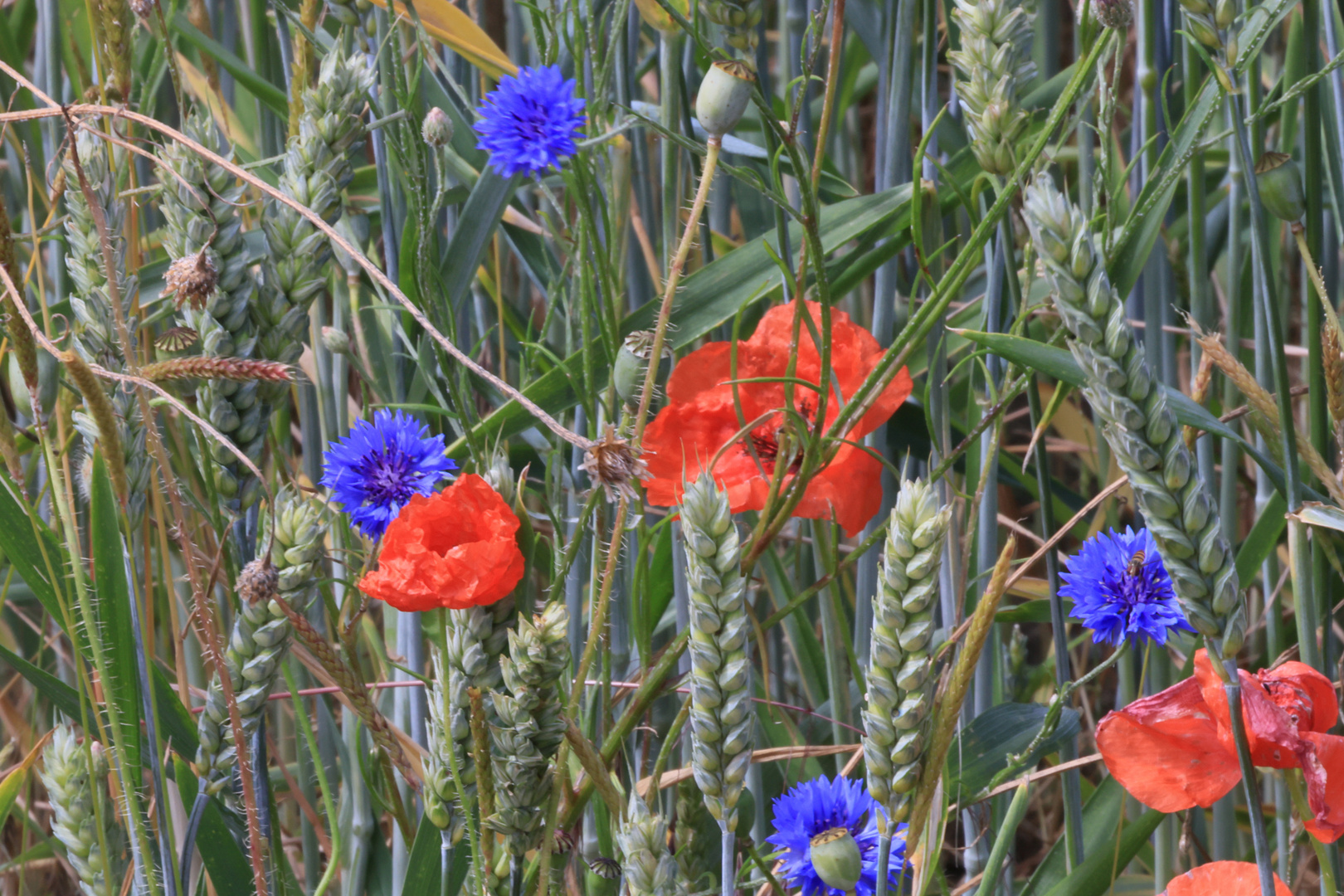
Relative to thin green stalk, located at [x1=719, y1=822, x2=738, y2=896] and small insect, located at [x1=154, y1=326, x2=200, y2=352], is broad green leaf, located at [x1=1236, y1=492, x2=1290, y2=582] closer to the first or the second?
thin green stalk, located at [x1=719, y1=822, x2=738, y2=896]

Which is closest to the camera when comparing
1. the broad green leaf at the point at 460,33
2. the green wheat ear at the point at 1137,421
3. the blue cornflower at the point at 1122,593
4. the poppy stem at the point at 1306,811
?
the green wheat ear at the point at 1137,421

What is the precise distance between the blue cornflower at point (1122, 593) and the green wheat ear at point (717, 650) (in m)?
0.20

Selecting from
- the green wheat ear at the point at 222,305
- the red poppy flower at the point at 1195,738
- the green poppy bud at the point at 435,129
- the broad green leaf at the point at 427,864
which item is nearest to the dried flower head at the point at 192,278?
the green wheat ear at the point at 222,305

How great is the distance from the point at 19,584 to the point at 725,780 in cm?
62

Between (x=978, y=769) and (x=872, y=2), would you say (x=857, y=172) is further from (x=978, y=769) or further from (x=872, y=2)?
(x=978, y=769)

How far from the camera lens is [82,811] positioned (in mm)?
420

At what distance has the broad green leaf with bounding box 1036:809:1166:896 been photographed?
45 centimetres

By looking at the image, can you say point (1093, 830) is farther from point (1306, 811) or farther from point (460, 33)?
point (460, 33)

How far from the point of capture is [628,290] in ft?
2.31

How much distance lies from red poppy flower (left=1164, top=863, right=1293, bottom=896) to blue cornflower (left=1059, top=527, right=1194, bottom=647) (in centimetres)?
9

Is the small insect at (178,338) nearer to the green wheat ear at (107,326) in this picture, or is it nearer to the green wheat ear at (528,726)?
the green wheat ear at (107,326)

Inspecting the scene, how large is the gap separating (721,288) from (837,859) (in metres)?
0.30

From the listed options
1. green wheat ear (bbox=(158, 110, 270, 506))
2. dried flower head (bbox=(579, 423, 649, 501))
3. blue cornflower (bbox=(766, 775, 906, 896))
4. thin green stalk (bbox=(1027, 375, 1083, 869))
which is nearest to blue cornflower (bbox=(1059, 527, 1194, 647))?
thin green stalk (bbox=(1027, 375, 1083, 869))

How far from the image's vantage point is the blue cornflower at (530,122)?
0.42 metres
